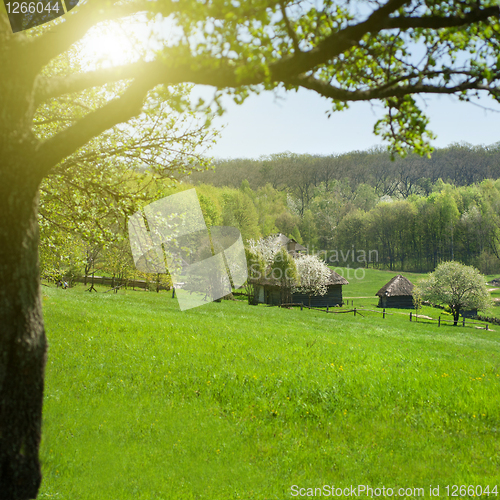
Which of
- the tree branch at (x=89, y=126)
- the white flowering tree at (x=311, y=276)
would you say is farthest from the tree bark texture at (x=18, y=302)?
the white flowering tree at (x=311, y=276)

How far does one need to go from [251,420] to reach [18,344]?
4.75 meters

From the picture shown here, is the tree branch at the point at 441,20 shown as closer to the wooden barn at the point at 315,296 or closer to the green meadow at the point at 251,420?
the green meadow at the point at 251,420

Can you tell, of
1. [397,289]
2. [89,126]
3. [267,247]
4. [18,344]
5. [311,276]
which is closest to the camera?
[18,344]

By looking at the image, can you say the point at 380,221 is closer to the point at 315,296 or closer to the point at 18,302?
the point at 315,296

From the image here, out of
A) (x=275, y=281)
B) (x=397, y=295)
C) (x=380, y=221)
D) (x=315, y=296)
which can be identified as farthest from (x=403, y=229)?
(x=275, y=281)

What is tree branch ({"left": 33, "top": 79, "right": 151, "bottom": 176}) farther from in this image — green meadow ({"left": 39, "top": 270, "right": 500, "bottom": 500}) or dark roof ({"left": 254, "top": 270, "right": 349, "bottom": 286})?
dark roof ({"left": 254, "top": 270, "right": 349, "bottom": 286})

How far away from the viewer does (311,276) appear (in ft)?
161

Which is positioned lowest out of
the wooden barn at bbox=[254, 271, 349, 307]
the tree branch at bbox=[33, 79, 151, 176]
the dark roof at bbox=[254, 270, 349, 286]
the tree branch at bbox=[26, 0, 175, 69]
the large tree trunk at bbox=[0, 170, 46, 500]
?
the wooden barn at bbox=[254, 271, 349, 307]

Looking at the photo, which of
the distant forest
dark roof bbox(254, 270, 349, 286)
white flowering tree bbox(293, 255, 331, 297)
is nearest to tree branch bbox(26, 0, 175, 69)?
dark roof bbox(254, 270, 349, 286)

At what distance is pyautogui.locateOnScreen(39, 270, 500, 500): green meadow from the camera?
5.34 meters

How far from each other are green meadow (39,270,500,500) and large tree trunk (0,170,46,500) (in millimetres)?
1619

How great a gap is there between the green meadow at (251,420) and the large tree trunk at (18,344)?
162cm

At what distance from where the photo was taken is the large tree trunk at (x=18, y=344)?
11.2 ft

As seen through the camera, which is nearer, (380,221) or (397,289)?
(397,289)
